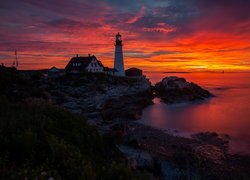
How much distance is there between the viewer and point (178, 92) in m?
57.5

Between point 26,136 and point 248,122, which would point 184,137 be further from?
point 26,136

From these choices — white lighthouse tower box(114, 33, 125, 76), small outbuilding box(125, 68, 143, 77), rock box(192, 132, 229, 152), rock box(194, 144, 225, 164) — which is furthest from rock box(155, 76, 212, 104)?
rock box(194, 144, 225, 164)

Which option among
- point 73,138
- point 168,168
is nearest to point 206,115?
point 168,168

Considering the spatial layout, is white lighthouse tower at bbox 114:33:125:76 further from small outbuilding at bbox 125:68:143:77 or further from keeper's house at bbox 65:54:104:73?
small outbuilding at bbox 125:68:143:77

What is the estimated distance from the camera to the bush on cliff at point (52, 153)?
5297 mm

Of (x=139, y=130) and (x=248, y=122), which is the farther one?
(x=248, y=122)

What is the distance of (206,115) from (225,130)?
1057cm

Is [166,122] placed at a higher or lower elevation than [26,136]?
lower

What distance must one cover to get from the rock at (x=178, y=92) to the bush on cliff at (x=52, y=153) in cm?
4598

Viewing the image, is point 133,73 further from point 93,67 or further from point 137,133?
point 137,133

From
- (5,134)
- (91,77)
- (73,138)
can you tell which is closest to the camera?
(5,134)

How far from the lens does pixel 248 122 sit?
3578 cm

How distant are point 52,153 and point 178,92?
176 feet

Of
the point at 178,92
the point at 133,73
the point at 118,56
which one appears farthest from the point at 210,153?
the point at 133,73
